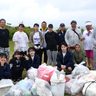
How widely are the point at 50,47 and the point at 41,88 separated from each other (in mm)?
3662

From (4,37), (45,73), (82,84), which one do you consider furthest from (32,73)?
(4,37)

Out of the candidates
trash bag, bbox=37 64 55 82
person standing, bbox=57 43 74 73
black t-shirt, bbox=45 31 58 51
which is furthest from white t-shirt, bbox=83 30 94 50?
trash bag, bbox=37 64 55 82

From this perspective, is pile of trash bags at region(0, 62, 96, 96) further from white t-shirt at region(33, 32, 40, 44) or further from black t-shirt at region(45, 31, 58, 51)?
black t-shirt at region(45, 31, 58, 51)

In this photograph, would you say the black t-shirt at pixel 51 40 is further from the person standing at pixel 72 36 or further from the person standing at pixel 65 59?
the person standing at pixel 65 59

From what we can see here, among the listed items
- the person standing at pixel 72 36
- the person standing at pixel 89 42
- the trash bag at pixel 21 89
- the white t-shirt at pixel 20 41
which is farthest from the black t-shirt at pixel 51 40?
the trash bag at pixel 21 89

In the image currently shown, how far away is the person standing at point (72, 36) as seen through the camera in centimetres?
1155

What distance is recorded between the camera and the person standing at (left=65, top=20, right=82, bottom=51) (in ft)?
37.9

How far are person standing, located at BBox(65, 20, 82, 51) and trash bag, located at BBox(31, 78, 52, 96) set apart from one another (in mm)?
3190

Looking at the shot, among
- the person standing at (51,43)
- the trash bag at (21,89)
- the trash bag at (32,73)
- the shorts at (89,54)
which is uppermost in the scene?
the person standing at (51,43)

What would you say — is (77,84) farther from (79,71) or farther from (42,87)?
(79,71)

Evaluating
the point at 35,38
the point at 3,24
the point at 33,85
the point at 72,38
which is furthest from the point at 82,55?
the point at 33,85

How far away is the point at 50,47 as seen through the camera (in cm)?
1192

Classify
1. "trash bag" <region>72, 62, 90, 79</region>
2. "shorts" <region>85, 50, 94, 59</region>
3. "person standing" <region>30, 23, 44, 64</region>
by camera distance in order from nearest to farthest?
"trash bag" <region>72, 62, 90, 79</region> < "person standing" <region>30, 23, 44, 64</region> < "shorts" <region>85, 50, 94, 59</region>

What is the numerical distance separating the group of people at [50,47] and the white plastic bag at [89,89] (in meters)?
1.99
